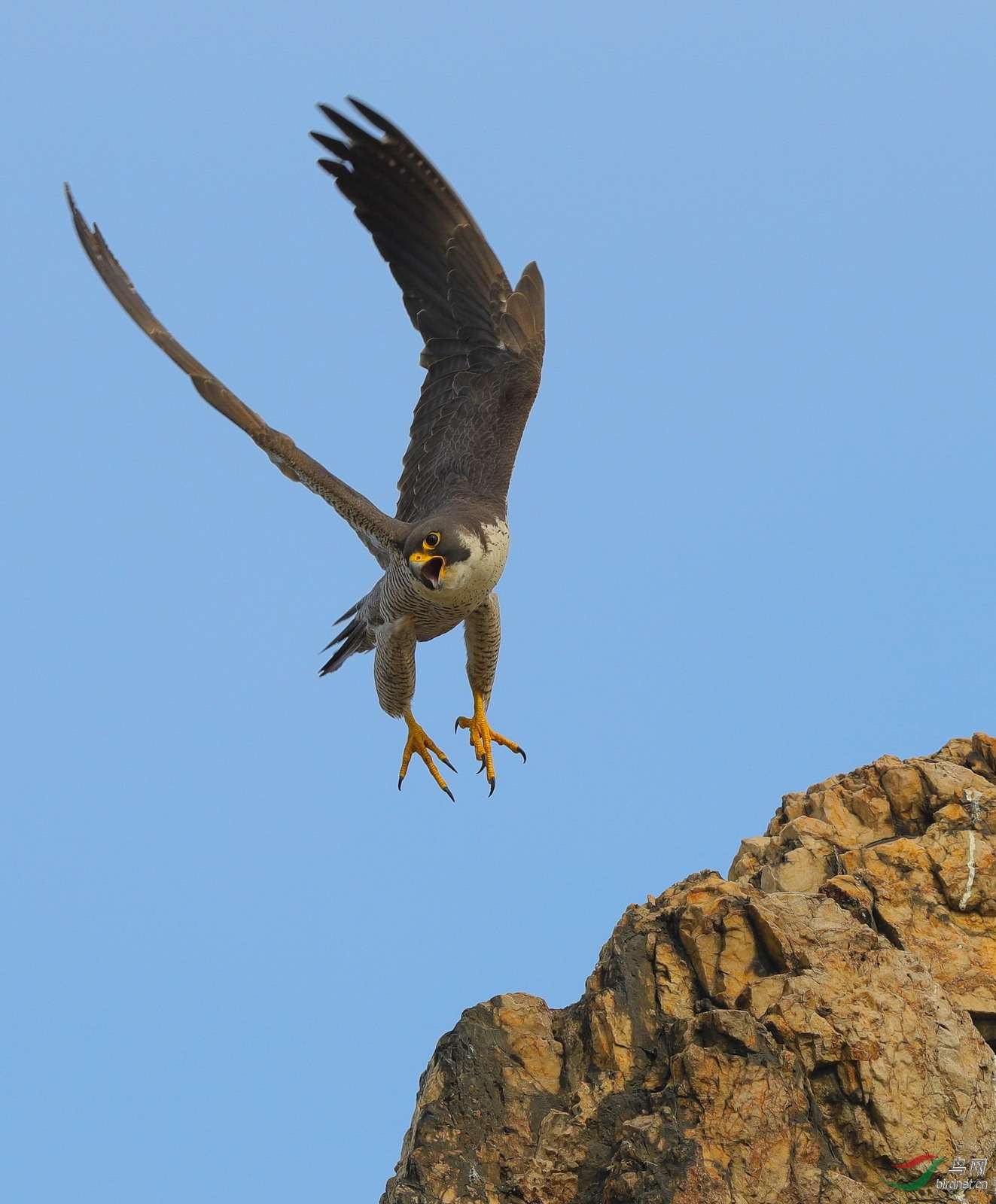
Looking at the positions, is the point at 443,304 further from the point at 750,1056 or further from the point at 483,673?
the point at 750,1056

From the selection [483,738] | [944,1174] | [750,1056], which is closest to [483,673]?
[483,738]

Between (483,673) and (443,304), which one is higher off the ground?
(443,304)

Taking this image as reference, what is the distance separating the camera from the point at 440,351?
1310 centimetres

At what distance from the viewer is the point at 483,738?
39.1 ft

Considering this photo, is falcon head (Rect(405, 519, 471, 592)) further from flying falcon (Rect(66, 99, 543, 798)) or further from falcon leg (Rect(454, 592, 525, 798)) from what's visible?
falcon leg (Rect(454, 592, 525, 798))

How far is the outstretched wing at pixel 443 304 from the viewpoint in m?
12.4

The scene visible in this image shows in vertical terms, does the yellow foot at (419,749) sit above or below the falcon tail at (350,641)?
below

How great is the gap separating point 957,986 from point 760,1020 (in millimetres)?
1675

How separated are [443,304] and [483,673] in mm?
3525

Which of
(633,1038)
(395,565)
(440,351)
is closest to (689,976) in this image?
(633,1038)

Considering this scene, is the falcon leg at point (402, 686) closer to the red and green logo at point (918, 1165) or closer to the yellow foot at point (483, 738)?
the yellow foot at point (483, 738)

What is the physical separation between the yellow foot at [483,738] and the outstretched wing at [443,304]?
1762mm

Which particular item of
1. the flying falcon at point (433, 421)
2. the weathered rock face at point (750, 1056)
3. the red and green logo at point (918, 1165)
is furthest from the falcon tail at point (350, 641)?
the red and green logo at point (918, 1165)

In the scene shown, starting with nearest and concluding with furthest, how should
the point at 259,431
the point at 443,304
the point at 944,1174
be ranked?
1. the point at 944,1174
2. the point at 259,431
3. the point at 443,304
